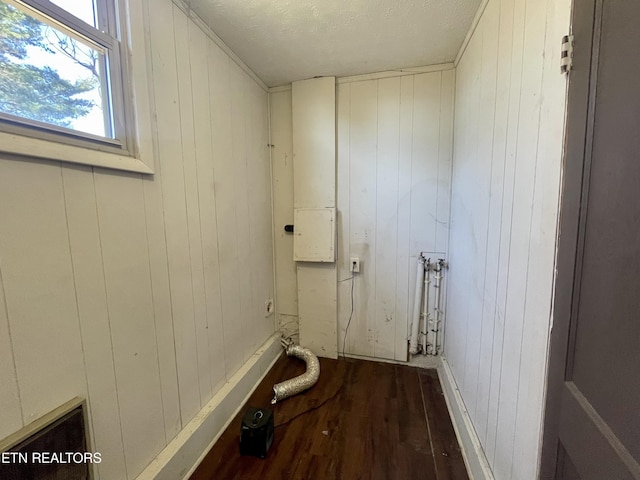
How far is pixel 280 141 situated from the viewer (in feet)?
7.94

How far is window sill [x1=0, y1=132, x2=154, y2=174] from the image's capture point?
0.76 metres

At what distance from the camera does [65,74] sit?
0.95 metres

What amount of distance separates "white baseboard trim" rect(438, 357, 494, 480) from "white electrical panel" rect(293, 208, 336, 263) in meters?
1.24

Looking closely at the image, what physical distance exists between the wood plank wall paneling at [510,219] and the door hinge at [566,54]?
0.03 meters

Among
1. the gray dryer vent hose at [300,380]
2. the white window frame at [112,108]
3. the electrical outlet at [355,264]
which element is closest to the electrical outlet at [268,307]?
the gray dryer vent hose at [300,380]

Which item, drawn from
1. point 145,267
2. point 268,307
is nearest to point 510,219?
point 145,267

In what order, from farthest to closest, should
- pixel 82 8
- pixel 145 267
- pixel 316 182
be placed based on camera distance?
pixel 316 182 < pixel 145 267 < pixel 82 8

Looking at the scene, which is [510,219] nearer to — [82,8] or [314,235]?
[314,235]

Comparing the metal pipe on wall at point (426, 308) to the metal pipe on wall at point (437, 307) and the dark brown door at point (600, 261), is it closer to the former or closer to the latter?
the metal pipe on wall at point (437, 307)

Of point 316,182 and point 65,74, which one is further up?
point 65,74

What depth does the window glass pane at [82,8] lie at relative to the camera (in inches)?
37.0

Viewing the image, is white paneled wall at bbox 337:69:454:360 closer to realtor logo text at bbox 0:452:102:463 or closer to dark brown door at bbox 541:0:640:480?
dark brown door at bbox 541:0:640:480

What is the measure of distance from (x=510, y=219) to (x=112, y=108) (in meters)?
1.66

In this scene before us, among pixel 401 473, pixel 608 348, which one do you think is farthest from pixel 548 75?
pixel 401 473
